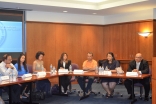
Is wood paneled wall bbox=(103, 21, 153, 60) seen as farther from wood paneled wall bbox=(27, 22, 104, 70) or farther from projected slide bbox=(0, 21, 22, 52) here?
projected slide bbox=(0, 21, 22, 52)

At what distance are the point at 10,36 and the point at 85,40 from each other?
113 inches

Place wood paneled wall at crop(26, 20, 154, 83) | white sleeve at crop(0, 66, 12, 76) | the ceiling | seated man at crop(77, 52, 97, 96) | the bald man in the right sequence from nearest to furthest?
white sleeve at crop(0, 66, 12, 76)
the bald man
seated man at crop(77, 52, 97, 96)
the ceiling
wood paneled wall at crop(26, 20, 154, 83)

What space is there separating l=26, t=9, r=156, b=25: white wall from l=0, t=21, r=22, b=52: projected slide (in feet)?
1.72

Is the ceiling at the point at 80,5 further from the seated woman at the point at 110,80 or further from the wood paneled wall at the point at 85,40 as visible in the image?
the seated woman at the point at 110,80

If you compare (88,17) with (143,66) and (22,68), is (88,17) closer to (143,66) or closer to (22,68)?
(143,66)

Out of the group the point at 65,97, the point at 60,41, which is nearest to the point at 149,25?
the point at 60,41

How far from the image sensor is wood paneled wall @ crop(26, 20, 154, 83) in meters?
8.29

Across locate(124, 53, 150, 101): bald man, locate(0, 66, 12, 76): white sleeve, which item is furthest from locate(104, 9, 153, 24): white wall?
locate(0, 66, 12, 76): white sleeve

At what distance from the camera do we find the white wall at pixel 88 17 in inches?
324

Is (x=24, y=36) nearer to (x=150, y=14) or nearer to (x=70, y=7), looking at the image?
(x=70, y=7)

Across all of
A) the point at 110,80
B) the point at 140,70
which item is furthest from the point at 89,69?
the point at 140,70

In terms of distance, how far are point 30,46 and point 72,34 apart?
1699mm

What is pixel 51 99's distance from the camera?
6.44 meters

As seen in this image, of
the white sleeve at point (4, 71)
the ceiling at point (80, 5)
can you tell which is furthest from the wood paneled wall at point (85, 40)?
the white sleeve at point (4, 71)
